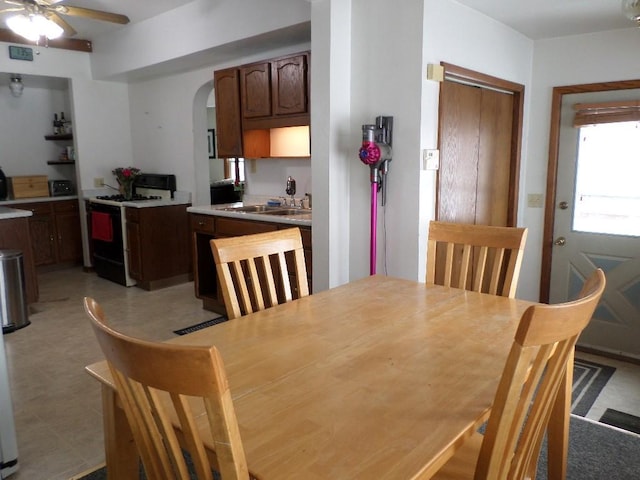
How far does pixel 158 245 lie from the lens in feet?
16.3

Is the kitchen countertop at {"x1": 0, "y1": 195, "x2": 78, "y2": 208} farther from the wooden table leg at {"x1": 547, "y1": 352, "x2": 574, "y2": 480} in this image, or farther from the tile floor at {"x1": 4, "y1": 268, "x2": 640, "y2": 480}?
the wooden table leg at {"x1": 547, "y1": 352, "x2": 574, "y2": 480}

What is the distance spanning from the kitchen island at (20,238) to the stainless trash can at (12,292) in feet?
0.56

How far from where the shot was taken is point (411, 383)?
119 cm

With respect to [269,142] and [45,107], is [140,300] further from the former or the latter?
[45,107]

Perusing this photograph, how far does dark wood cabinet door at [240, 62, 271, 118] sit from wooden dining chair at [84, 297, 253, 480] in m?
3.12

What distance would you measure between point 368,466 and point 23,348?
3.49 m

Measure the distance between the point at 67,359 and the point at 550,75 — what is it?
160 inches

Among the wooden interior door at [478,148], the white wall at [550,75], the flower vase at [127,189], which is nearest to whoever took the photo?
the wooden interior door at [478,148]

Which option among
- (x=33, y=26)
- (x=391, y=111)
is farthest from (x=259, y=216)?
(x=33, y=26)

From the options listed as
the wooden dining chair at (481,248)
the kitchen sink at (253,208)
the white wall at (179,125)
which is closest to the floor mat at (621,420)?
the wooden dining chair at (481,248)

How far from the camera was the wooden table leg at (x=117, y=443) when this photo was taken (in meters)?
1.26

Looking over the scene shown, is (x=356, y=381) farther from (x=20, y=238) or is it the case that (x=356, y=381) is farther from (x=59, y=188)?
(x=59, y=188)

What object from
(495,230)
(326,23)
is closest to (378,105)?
(326,23)

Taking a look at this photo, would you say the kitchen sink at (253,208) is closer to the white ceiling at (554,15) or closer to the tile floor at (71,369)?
the tile floor at (71,369)
